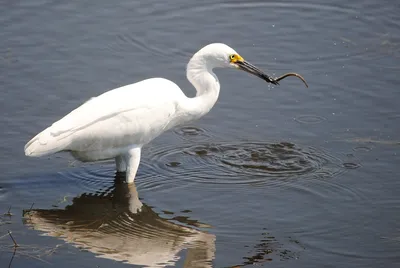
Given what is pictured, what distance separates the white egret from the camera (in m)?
8.77

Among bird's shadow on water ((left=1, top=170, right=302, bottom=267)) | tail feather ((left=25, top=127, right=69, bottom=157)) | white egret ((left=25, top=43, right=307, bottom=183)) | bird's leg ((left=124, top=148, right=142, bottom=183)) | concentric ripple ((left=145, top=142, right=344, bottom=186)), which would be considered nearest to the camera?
bird's shadow on water ((left=1, top=170, right=302, bottom=267))

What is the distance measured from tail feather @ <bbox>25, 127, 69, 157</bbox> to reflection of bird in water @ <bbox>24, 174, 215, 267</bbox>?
581mm

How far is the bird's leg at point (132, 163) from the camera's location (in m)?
9.01

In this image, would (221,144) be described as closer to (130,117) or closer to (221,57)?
(221,57)

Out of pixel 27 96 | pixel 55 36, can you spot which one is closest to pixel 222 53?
pixel 27 96

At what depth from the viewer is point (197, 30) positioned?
40.9ft

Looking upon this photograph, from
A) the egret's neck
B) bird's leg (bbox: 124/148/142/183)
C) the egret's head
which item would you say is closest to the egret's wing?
bird's leg (bbox: 124/148/142/183)

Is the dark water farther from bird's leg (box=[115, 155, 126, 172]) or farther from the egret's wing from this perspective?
the egret's wing

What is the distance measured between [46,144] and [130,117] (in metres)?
0.93

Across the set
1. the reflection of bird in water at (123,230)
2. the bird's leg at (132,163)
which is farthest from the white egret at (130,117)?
the reflection of bird in water at (123,230)

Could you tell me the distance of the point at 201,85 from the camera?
9320 millimetres

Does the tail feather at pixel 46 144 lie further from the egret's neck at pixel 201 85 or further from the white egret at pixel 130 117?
the egret's neck at pixel 201 85

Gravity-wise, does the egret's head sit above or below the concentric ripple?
above

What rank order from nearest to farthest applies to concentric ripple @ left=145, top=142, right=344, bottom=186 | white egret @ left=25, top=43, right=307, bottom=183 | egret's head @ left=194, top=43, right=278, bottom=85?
white egret @ left=25, top=43, right=307, bottom=183
egret's head @ left=194, top=43, right=278, bottom=85
concentric ripple @ left=145, top=142, right=344, bottom=186
